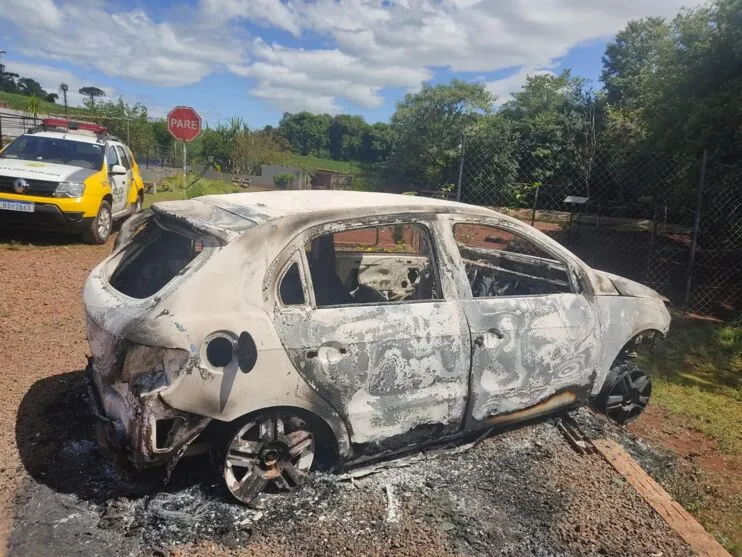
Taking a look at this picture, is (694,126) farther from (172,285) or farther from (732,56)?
(172,285)

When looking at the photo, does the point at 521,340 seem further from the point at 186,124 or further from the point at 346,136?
the point at 346,136

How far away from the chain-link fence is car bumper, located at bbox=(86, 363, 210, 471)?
6.43 m

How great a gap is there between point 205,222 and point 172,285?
47cm

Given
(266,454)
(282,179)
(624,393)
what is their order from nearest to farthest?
(266,454)
(624,393)
(282,179)

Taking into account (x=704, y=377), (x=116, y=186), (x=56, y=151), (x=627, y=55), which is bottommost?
(x=704, y=377)

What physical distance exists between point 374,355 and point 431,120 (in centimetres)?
2329

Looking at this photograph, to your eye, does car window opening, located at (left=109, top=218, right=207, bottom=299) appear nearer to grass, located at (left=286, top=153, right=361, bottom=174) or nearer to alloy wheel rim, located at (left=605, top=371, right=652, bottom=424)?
alloy wheel rim, located at (left=605, top=371, right=652, bottom=424)

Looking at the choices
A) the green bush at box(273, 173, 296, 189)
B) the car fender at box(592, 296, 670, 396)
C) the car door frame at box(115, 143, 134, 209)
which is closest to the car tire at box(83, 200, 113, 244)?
the car door frame at box(115, 143, 134, 209)

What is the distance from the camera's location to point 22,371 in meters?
4.33

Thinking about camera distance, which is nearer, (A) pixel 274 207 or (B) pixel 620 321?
(A) pixel 274 207

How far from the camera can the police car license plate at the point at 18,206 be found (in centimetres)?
807

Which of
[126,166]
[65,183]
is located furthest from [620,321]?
[126,166]

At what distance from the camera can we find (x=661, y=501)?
10.5 feet

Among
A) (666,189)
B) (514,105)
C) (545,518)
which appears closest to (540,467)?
(545,518)
